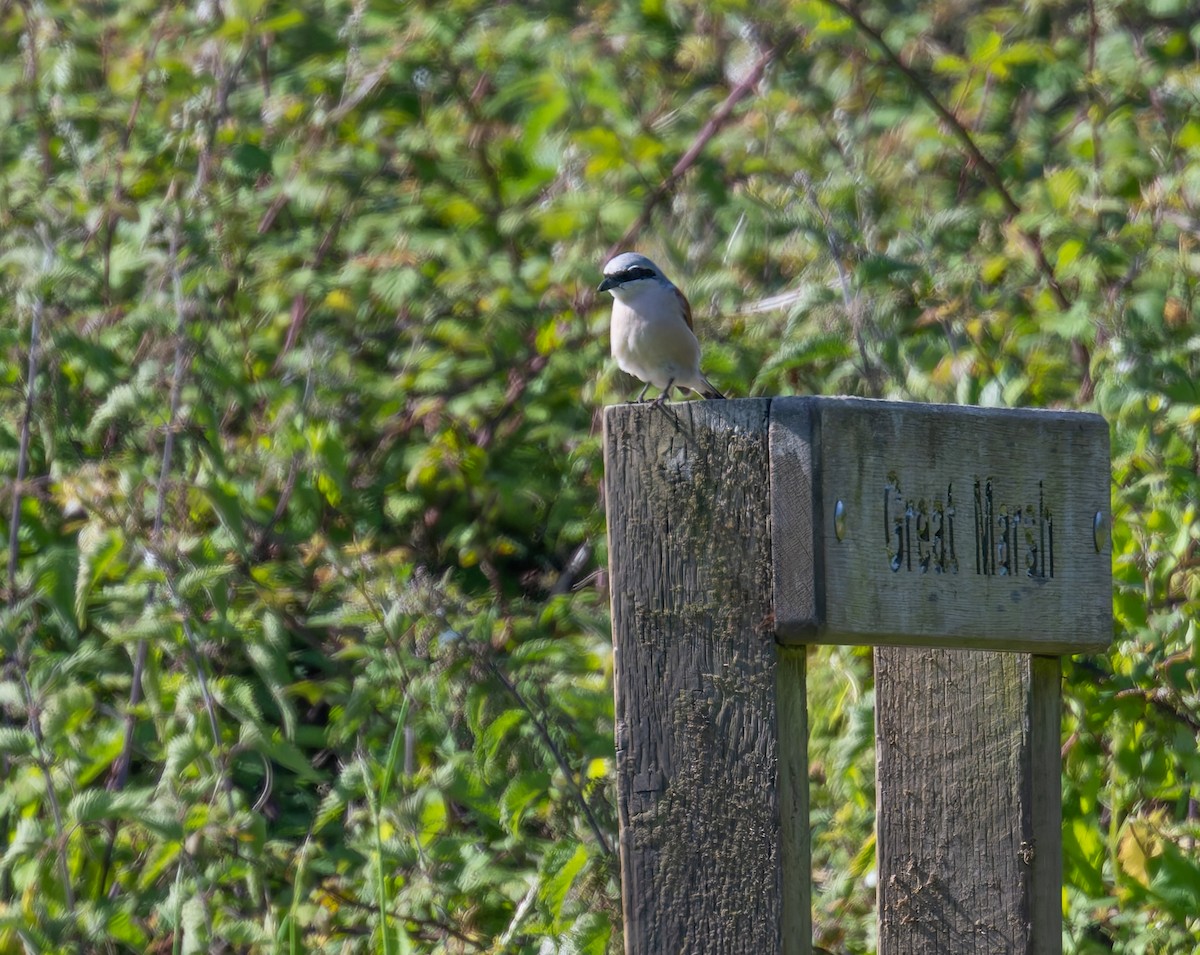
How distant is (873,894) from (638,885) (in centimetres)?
138

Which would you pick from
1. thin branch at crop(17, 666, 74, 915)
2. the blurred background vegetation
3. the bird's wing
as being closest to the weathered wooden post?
the blurred background vegetation

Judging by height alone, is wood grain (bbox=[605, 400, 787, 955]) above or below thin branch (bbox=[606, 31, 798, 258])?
below

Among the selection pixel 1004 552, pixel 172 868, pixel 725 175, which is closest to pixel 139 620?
→ pixel 172 868

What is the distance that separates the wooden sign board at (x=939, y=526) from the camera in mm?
1992

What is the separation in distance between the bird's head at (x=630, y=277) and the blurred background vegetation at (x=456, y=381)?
0.36 metres

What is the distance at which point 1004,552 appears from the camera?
224cm

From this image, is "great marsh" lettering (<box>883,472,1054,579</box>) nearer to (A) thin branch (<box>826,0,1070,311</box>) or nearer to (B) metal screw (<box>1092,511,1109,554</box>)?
(B) metal screw (<box>1092,511,1109,554</box>)

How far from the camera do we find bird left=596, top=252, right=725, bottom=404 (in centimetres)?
369

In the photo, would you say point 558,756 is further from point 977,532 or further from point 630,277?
point 630,277

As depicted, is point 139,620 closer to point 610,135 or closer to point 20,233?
point 20,233

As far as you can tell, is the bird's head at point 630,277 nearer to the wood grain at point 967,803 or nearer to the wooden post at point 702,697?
the wood grain at point 967,803

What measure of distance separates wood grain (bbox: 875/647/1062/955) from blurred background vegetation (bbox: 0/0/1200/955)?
400 mm

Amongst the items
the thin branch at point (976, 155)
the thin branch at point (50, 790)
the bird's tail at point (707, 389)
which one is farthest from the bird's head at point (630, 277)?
the thin branch at point (50, 790)

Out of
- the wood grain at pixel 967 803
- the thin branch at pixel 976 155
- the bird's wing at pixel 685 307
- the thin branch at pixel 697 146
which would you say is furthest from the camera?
the thin branch at pixel 697 146
